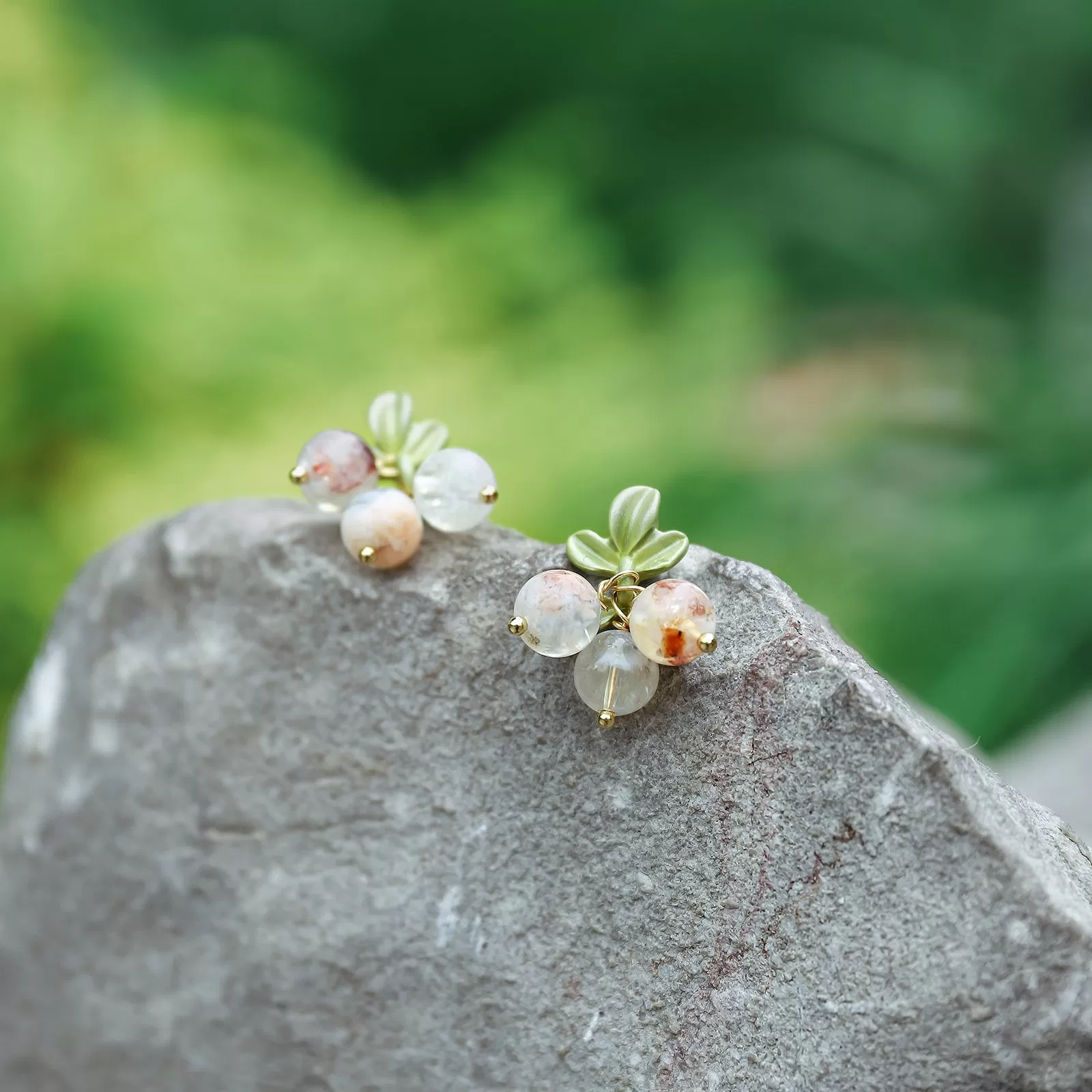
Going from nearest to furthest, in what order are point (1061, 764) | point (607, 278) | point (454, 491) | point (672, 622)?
point (672, 622) < point (454, 491) < point (1061, 764) < point (607, 278)

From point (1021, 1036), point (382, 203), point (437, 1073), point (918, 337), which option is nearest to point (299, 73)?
point (382, 203)

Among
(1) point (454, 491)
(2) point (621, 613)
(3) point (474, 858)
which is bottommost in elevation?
(3) point (474, 858)

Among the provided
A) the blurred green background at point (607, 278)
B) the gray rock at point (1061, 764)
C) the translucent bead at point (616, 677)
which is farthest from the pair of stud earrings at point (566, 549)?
the blurred green background at point (607, 278)

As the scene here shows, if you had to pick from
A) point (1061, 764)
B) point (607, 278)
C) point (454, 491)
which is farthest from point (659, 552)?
point (607, 278)

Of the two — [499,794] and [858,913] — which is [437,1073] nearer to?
[499,794]

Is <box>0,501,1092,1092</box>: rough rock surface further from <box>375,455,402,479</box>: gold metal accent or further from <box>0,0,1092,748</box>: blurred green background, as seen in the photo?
<box>0,0,1092,748</box>: blurred green background

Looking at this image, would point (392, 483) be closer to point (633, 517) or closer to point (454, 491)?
point (454, 491)

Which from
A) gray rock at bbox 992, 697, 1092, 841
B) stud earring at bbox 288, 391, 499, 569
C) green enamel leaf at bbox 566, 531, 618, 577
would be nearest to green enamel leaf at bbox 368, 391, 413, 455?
stud earring at bbox 288, 391, 499, 569
